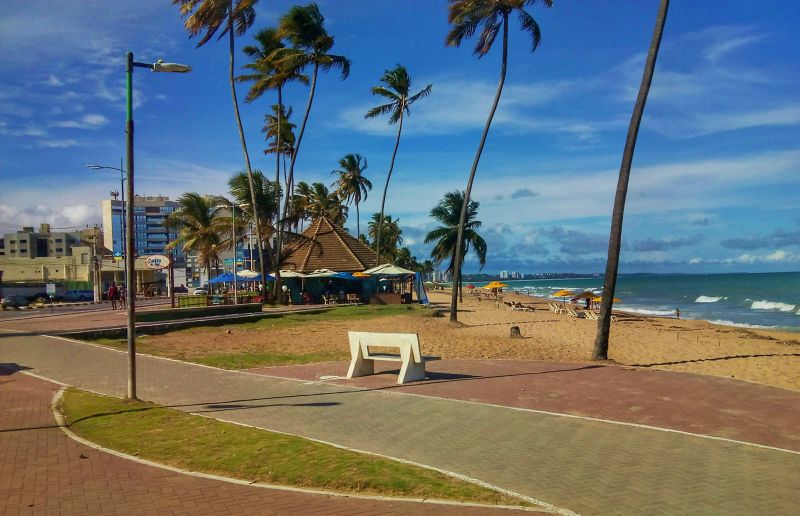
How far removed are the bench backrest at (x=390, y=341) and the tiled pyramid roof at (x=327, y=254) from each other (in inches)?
1183

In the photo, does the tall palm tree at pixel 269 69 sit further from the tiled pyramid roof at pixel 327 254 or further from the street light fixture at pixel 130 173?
the street light fixture at pixel 130 173

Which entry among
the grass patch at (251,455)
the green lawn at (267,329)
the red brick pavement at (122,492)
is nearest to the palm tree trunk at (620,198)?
the green lawn at (267,329)

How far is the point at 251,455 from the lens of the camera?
20.8 feet

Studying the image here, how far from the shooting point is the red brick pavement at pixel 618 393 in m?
8.22

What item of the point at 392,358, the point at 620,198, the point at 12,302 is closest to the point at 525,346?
the point at 620,198

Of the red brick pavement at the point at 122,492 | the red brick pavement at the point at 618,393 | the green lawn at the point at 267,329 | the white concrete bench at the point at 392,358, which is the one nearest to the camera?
the red brick pavement at the point at 122,492

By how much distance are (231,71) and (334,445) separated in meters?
32.5

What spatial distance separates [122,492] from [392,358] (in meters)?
7.32

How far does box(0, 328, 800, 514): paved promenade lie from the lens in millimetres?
5469

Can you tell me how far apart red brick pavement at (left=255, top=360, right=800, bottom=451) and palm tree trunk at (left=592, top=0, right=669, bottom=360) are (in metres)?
1.25

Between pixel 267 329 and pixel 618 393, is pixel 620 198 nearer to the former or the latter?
pixel 618 393

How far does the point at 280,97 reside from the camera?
127 ft

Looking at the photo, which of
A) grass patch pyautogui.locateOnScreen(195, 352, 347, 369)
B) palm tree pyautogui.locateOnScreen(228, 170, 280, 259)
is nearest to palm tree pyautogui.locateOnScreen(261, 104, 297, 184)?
palm tree pyautogui.locateOnScreen(228, 170, 280, 259)

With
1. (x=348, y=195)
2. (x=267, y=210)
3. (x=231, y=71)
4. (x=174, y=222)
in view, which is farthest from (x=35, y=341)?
(x=348, y=195)
